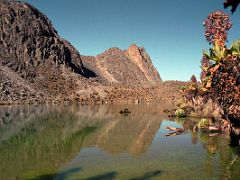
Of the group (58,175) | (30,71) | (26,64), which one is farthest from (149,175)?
(26,64)

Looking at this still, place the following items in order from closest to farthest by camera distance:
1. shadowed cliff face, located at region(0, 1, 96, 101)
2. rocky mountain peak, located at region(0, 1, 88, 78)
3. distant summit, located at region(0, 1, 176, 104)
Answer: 1. distant summit, located at region(0, 1, 176, 104)
2. shadowed cliff face, located at region(0, 1, 96, 101)
3. rocky mountain peak, located at region(0, 1, 88, 78)

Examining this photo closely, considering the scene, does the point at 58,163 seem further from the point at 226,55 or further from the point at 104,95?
the point at 104,95

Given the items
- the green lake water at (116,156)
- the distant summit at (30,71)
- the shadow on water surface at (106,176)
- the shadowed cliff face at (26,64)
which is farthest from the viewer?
the shadowed cliff face at (26,64)

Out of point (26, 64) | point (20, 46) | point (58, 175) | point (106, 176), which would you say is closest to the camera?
point (106, 176)

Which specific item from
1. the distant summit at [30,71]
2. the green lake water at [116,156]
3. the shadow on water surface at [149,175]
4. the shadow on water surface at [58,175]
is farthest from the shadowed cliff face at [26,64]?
the shadow on water surface at [149,175]

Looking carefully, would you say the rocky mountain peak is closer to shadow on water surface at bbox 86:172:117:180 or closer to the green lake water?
the green lake water

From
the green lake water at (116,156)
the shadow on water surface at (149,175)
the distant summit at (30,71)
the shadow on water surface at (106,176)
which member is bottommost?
the shadow on water surface at (149,175)

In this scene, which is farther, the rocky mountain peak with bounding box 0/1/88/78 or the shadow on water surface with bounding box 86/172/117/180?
the rocky mountain peak with bounding box 0/1/88/78

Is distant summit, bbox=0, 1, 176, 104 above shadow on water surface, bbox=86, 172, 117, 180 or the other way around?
above

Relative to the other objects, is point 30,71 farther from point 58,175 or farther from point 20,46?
point 58,175

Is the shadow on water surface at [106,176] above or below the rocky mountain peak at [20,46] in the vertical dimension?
below

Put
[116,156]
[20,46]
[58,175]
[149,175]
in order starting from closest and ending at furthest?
[149,175] → [58,175] → [116,156] → [20,46]

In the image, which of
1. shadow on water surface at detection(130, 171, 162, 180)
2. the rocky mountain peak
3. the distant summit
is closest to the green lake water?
shadow on water surface at detection(130, 171, 162, 180)

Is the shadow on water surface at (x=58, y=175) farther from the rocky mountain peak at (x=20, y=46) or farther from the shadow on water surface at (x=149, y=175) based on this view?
the rocky mountain peak at (x=20, y=46)
